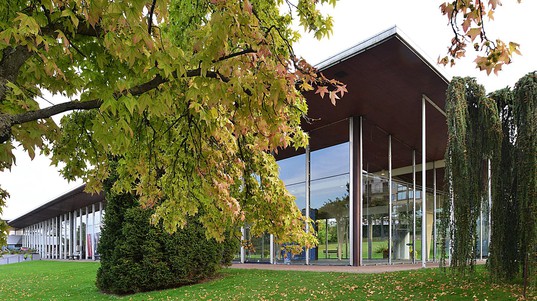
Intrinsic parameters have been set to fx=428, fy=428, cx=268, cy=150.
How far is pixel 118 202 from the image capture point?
1538cm

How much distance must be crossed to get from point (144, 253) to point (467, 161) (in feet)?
34.9

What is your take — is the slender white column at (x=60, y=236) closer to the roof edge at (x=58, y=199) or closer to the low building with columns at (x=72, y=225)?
the low building with columns at (x=72, y=225)

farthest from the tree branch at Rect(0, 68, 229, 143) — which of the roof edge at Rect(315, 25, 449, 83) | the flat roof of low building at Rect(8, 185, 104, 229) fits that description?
Result: the flat roof of low building at Rect(8, 185, 104, 229)

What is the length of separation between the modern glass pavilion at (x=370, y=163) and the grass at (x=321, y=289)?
1.92 m

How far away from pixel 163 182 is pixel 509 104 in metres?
7.75

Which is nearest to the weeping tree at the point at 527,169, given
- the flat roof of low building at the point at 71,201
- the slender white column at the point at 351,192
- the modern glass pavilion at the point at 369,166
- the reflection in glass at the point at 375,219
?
the modern glass pavilion at the point at 369,166

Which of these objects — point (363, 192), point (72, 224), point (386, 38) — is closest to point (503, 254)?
point (386, 38)

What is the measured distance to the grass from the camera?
351 inches

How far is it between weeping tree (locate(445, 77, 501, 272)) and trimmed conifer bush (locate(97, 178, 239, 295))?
9.04 meters

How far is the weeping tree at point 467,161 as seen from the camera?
355 inches

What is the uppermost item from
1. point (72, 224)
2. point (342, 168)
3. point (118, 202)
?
point (342, 168)

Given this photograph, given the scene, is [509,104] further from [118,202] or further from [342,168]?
[118,202]

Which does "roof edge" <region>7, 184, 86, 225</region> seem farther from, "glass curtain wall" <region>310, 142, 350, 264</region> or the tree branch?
the tree branch

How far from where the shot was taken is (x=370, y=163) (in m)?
18.5
